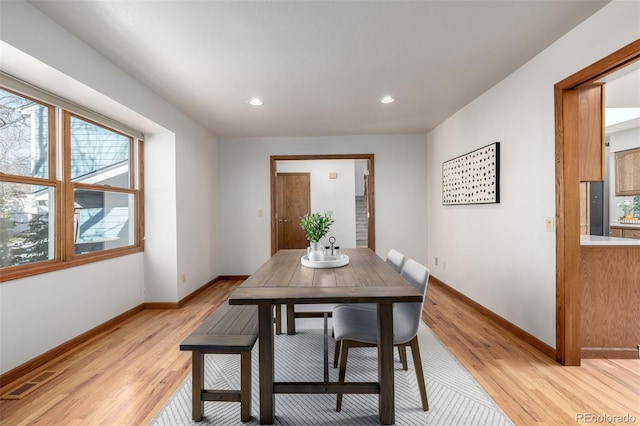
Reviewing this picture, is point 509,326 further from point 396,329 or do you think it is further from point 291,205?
point 291,205

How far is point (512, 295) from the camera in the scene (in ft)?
8.84

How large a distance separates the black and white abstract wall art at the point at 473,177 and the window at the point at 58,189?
372 cm

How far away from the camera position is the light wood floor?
65.1 inches

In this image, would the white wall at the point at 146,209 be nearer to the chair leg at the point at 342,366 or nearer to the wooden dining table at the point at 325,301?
the wooden dining table at the point at 325,301

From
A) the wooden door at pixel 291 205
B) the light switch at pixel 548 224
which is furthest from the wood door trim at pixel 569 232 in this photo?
the wooden door at pixel 291 205

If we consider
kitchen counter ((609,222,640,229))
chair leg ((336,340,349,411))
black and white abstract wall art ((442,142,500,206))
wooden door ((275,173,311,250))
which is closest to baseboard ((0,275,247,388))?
chair leg ((336,340,349,411))

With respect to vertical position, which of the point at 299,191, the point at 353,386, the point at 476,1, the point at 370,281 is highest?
the point at 476,1

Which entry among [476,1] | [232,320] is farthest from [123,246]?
[476,1]

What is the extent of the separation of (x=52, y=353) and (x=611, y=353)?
410 centimetres

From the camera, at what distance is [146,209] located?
11.5 feet

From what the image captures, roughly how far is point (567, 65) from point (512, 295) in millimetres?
1845

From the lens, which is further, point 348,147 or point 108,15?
point 348,147

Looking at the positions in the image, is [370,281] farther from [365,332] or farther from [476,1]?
[476,1]

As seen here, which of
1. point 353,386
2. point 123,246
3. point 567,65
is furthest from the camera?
point 123,246
